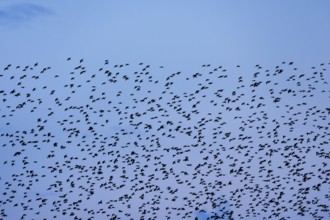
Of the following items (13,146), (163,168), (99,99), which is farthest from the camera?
(163,168)

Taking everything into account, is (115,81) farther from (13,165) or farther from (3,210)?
(3,210)

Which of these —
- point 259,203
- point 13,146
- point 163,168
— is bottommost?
point 259,203

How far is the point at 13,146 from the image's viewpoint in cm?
2528

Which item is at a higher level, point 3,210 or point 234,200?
point 3,210

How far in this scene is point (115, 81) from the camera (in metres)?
22.5

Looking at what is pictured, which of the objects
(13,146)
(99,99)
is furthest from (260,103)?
(13,146)

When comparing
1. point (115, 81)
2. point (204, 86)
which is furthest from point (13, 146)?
point (204, 86)

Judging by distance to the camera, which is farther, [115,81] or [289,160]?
[289,160]

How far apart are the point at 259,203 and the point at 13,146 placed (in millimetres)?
15262

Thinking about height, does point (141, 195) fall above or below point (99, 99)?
below

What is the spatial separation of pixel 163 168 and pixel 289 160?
7543mm

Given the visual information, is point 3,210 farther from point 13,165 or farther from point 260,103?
Result: point 260,103

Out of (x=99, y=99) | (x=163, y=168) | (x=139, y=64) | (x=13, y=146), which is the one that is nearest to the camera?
(x=139, y=64)

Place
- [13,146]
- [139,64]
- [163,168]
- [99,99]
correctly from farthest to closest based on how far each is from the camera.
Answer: [163,168] → [13,146] → [99,99] → [139,64]
